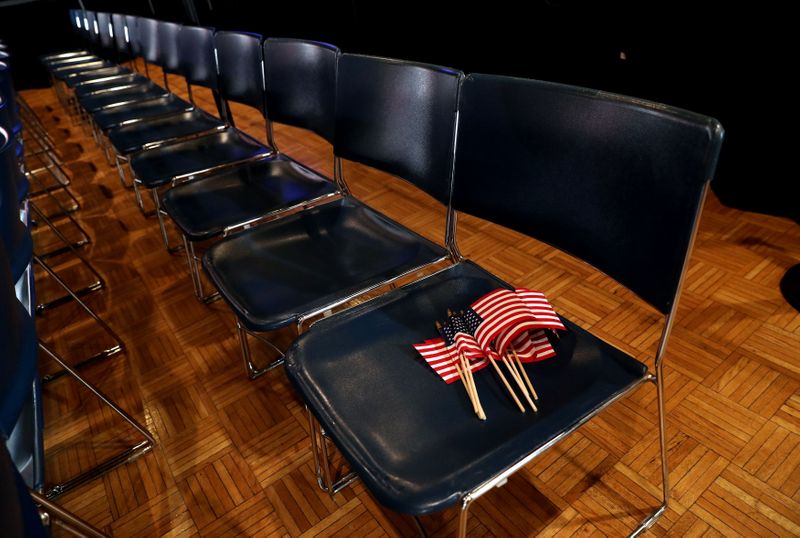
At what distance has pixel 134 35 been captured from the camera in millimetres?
3697

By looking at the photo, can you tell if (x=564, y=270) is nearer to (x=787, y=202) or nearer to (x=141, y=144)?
(x=787, y=202)

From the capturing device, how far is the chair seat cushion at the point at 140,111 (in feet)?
9.52

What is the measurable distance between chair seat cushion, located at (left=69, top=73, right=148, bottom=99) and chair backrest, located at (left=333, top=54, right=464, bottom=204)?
2.74 metres

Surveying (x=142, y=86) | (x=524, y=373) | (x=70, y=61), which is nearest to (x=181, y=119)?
(x=142, y=86)

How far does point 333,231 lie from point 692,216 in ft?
3.28

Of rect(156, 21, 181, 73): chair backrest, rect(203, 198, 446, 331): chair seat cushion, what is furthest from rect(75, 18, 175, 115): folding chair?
rect(203, 198, 446, 331): chair seat cushion

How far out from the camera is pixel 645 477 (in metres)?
1.43

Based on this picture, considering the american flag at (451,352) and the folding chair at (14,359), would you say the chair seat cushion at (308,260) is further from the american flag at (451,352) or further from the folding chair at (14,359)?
the folding chair at (14,359)

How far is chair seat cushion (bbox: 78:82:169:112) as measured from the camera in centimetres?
326

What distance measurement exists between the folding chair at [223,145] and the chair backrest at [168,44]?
700mm

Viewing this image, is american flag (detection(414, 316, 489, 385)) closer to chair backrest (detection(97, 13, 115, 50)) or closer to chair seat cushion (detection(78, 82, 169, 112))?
chair seat cushion (detection(78, 82, 169, 112))

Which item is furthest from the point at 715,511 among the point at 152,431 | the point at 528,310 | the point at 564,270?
the point at 152,431

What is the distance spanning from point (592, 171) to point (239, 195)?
1287mm

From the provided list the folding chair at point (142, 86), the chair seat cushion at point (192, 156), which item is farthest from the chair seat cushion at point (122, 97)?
the chair seat cushion at point (192, 156)
